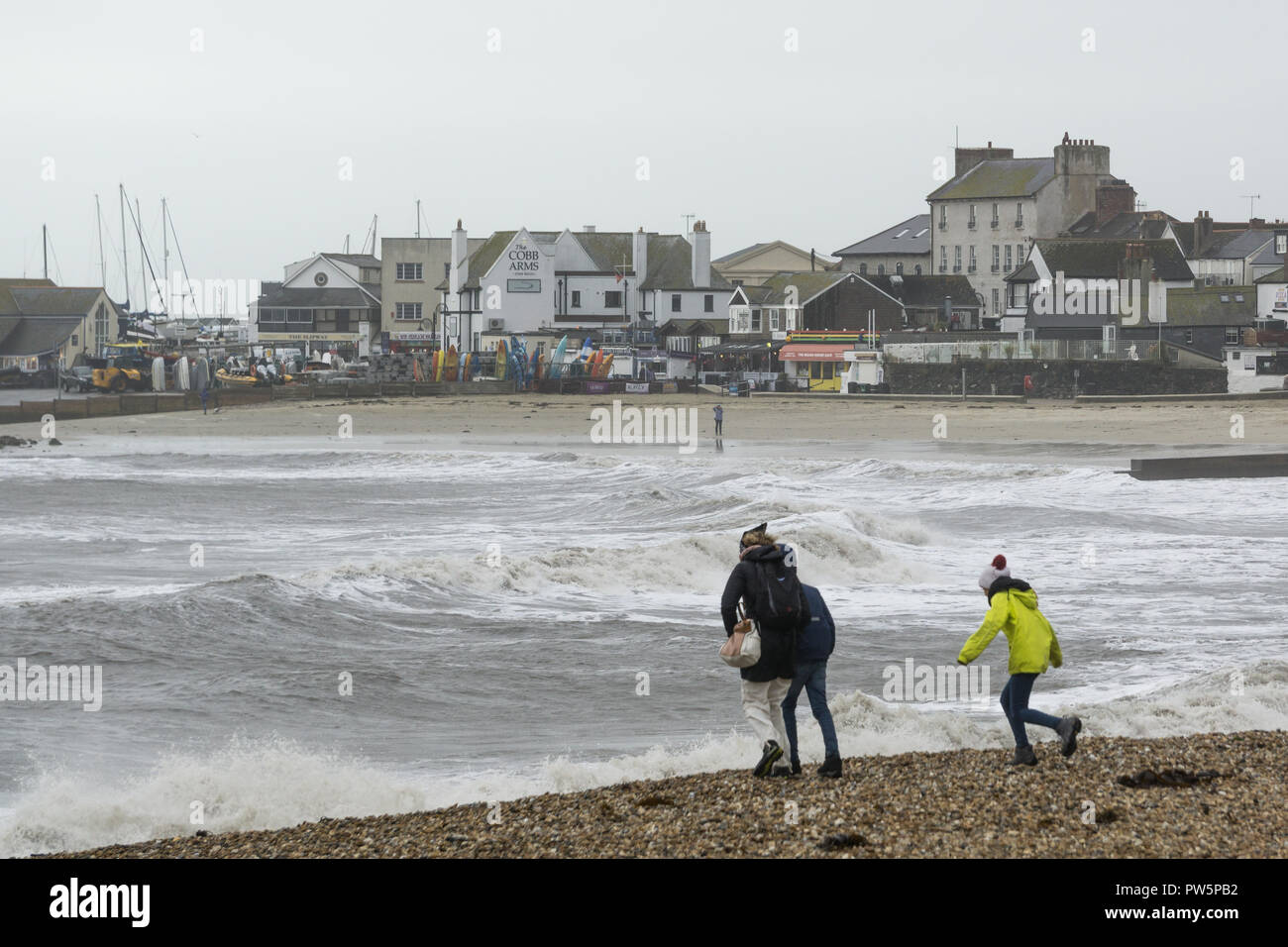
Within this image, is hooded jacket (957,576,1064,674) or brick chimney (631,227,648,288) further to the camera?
brick chimney (631,227,648,288)

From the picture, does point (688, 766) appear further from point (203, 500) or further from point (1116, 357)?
point (1116, 357)

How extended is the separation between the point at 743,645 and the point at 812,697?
68 cm

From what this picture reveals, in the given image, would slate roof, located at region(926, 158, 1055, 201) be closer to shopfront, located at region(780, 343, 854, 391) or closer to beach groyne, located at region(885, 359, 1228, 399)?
shopfront, located at region(780, 343, 854, 391)

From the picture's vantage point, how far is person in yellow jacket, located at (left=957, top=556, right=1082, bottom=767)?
971 centimetres

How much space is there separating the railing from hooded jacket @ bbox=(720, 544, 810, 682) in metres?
56.0

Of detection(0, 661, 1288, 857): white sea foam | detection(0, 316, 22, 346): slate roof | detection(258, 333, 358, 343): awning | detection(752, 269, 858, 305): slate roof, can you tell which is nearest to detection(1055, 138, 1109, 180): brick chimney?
detection(752, 269, 858, 305): slate roof

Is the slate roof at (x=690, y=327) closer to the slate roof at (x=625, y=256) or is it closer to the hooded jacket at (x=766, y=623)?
the slate roof at (x=625, y=256)

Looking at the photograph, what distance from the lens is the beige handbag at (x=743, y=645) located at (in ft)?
30.9

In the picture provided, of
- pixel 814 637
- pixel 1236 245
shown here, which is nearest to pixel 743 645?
pixel 814 637

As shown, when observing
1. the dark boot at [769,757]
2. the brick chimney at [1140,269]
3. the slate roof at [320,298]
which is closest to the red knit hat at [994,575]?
the dark boot at [769,757]

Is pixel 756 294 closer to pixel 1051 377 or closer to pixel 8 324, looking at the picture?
pixel 1051 377

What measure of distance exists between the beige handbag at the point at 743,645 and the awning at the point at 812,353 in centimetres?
6130

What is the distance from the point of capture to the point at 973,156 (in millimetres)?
93188
